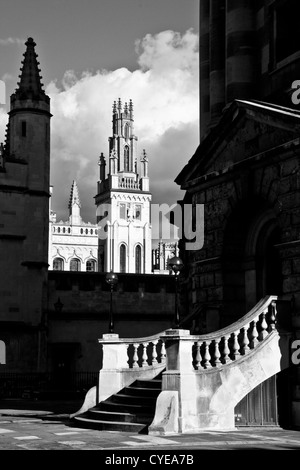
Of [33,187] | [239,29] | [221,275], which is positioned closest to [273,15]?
[239,29]

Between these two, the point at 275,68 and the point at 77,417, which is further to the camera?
the point at 275,68

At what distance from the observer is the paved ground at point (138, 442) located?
12.9 metres

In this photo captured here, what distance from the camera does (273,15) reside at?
21.8m

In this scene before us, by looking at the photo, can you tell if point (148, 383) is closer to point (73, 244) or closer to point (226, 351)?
point (226, 351)

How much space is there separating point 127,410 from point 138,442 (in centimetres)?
321

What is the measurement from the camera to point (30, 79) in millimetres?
41531

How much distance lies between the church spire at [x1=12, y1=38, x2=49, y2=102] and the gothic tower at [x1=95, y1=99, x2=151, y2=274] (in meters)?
99.8

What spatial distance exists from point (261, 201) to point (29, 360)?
21.6 meters

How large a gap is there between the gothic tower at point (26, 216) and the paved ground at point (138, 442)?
20.9 meters

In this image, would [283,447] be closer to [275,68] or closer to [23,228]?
[275,68]

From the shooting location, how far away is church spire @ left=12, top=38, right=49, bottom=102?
41.0 metres

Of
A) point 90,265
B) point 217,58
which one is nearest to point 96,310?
point 217,58

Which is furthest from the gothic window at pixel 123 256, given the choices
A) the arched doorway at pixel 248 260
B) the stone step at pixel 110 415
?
the stone step at pixel 110 415

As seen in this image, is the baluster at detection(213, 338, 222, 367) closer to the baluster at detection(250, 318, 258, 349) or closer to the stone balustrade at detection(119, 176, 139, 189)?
→ the baluster at detection(250, 318, 258, 349)
